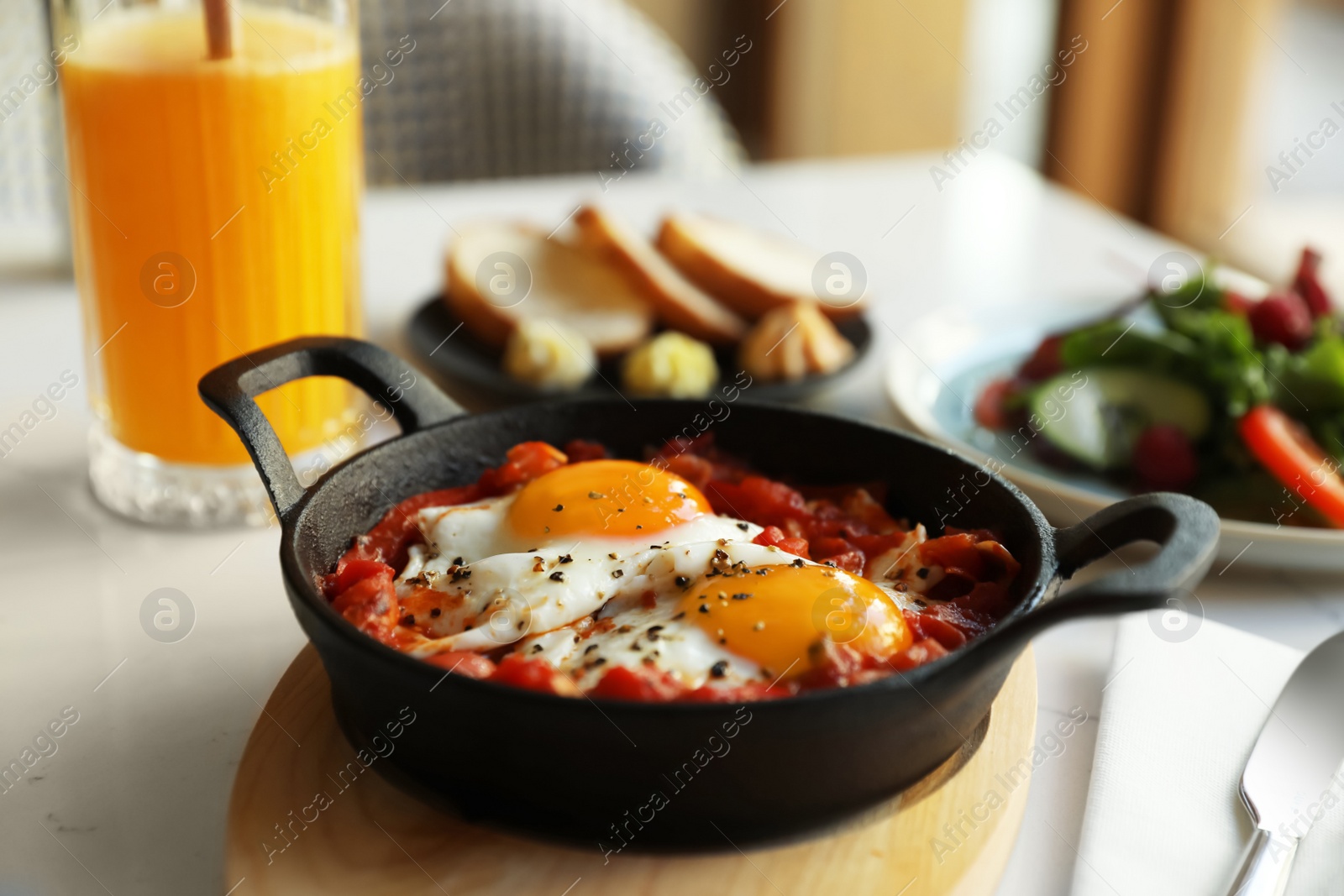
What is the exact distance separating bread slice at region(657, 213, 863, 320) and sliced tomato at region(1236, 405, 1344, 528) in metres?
0.72

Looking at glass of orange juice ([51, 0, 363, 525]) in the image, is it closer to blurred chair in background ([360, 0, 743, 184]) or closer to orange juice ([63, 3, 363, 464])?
orange juice ([63, 3, 363, 464])

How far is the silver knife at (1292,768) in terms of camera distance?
1099mm

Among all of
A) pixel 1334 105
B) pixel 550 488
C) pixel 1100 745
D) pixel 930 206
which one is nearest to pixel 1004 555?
pixel 1100 745

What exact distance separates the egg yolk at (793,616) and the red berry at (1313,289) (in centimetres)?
141

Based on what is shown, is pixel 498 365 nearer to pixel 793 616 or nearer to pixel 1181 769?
pixel 793 616

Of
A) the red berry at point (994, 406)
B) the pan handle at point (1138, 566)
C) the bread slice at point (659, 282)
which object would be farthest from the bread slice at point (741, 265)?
the pan handle at point (1138, 566)

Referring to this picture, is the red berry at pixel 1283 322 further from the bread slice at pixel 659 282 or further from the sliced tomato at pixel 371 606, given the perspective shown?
the sliced tomato at pixel 371 606

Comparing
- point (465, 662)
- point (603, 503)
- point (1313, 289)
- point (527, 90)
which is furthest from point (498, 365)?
point (527, 90)

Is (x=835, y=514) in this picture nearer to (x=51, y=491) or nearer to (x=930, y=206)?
(x=51, y=491)

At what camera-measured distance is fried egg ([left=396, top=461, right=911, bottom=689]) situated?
1.13m

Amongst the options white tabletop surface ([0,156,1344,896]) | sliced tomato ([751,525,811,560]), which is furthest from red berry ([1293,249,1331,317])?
sliced tomato ([751,525,811,560])

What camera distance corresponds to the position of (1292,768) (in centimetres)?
120

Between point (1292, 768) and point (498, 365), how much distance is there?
135 centimetres

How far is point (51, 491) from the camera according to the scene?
1.80 meters
